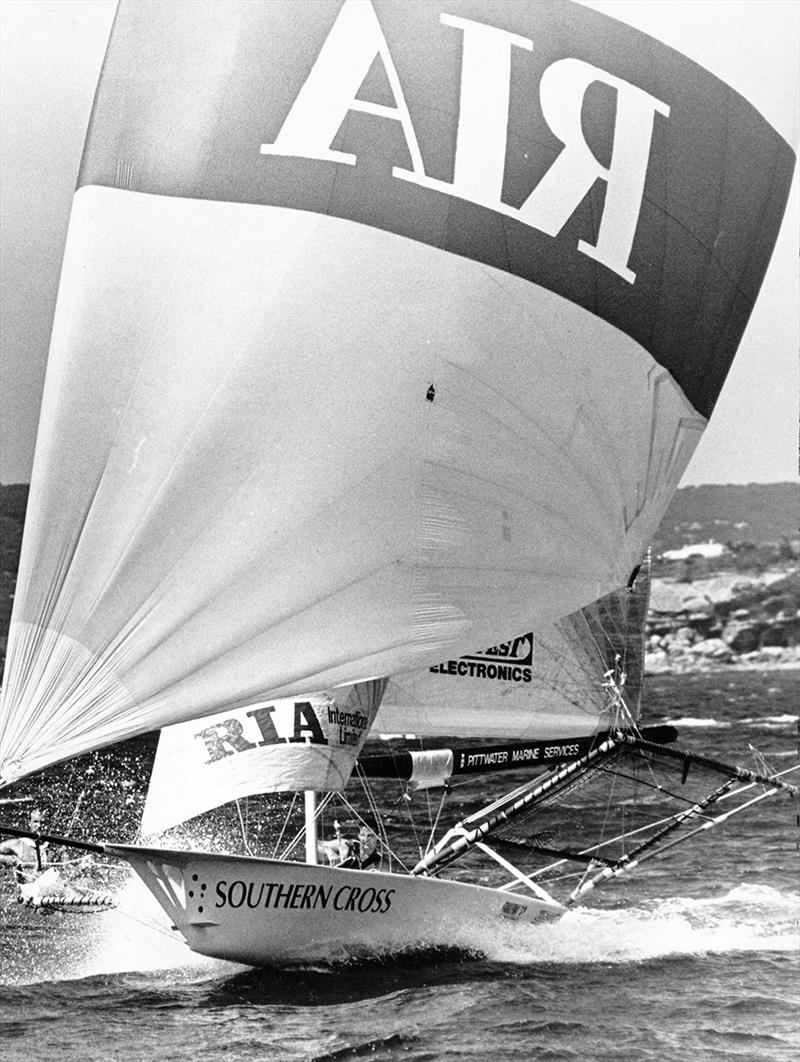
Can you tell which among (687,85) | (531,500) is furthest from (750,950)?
(687,85)

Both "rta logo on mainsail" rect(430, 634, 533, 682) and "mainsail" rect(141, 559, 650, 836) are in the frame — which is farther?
"rta logo on mainsail" rect(430, 634, 533, 682)

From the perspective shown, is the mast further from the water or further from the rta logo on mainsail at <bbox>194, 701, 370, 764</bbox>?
the water

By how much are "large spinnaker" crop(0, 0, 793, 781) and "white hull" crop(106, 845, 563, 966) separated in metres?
1.59

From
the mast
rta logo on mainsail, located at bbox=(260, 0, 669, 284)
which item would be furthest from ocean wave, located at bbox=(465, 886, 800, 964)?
rta logo on mainsail, located at bbox=(260, 0, 669, 284)

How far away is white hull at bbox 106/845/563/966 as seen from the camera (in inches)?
342

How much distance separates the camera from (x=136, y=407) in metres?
7.44

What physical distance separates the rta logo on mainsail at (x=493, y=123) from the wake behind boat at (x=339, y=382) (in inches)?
0.6

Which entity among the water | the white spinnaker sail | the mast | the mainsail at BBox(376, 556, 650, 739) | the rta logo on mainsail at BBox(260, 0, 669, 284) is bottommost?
the water

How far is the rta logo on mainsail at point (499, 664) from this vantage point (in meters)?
10.3

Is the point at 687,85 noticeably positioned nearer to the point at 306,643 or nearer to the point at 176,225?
the point at 176,225

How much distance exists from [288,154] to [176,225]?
70cm

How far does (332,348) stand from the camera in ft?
25.8

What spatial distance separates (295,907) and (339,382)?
3.00 meters

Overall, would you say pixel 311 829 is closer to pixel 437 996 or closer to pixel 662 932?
pixel 437 996
